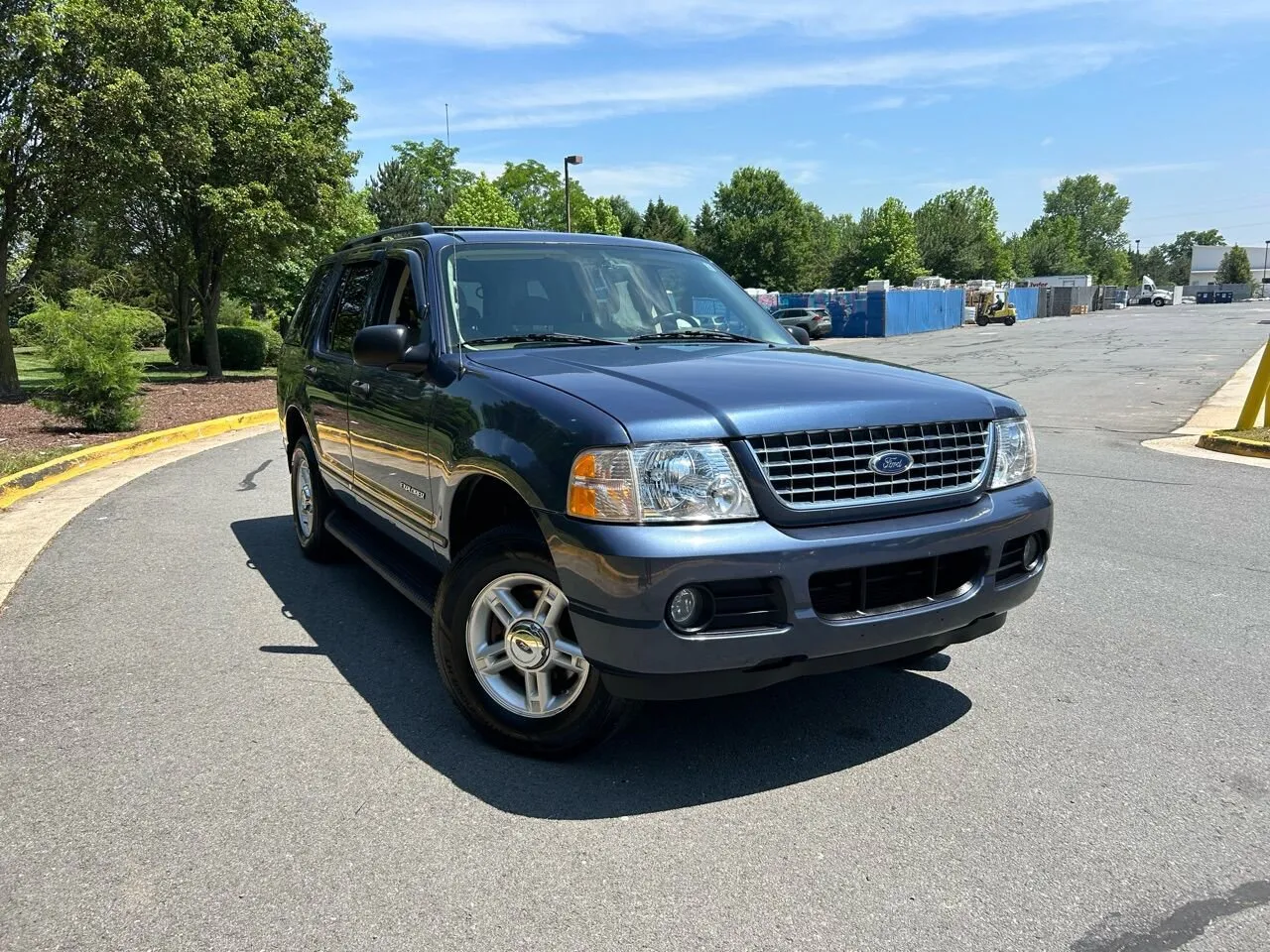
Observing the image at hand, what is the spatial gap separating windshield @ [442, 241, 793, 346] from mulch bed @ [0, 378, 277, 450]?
331 inches

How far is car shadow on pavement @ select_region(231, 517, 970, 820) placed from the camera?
10.8 ft

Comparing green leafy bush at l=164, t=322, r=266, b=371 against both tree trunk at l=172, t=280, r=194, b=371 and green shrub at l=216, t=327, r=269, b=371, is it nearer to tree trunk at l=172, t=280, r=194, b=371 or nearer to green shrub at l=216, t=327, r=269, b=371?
green shrub at l=216, t=327, r=269, b=371

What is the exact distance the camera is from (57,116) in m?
15.0

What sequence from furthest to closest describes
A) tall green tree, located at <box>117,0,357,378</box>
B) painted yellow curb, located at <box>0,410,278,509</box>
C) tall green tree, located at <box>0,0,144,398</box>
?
tall green tree, located at <box>117,0,357,378</box> < tall green tree, located at <box>0,0,144,398</box> < painted yellow curb, located at <box>0,410,278,509</box>

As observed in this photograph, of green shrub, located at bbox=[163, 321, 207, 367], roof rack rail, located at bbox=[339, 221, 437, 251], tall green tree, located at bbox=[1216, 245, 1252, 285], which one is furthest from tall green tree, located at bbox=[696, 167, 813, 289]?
roof rack rail, located at bbox=[339, 221, 437, 251]

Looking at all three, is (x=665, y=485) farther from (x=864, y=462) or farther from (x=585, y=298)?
(x=585, y=298)

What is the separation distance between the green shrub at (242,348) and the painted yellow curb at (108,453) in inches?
412

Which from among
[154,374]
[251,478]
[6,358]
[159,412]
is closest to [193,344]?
[154,374]

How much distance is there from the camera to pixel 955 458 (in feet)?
11.4

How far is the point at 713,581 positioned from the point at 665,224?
97672mm

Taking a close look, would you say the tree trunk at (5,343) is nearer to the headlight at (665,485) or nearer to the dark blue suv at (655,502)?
the dark blue suv at (655,502)

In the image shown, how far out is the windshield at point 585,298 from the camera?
4.34 meters

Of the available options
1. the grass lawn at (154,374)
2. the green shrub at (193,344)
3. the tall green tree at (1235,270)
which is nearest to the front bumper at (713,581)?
the grass lawn at (154,374)

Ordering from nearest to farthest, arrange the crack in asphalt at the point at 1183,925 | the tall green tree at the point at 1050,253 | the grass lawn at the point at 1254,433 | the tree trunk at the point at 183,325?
the crack in asphalt at the point at 1183,925 → the grass lawn at the point at 1254,433 → the tree trunk at the point at 183,325 → the tall green tree at the point at 1050,253
